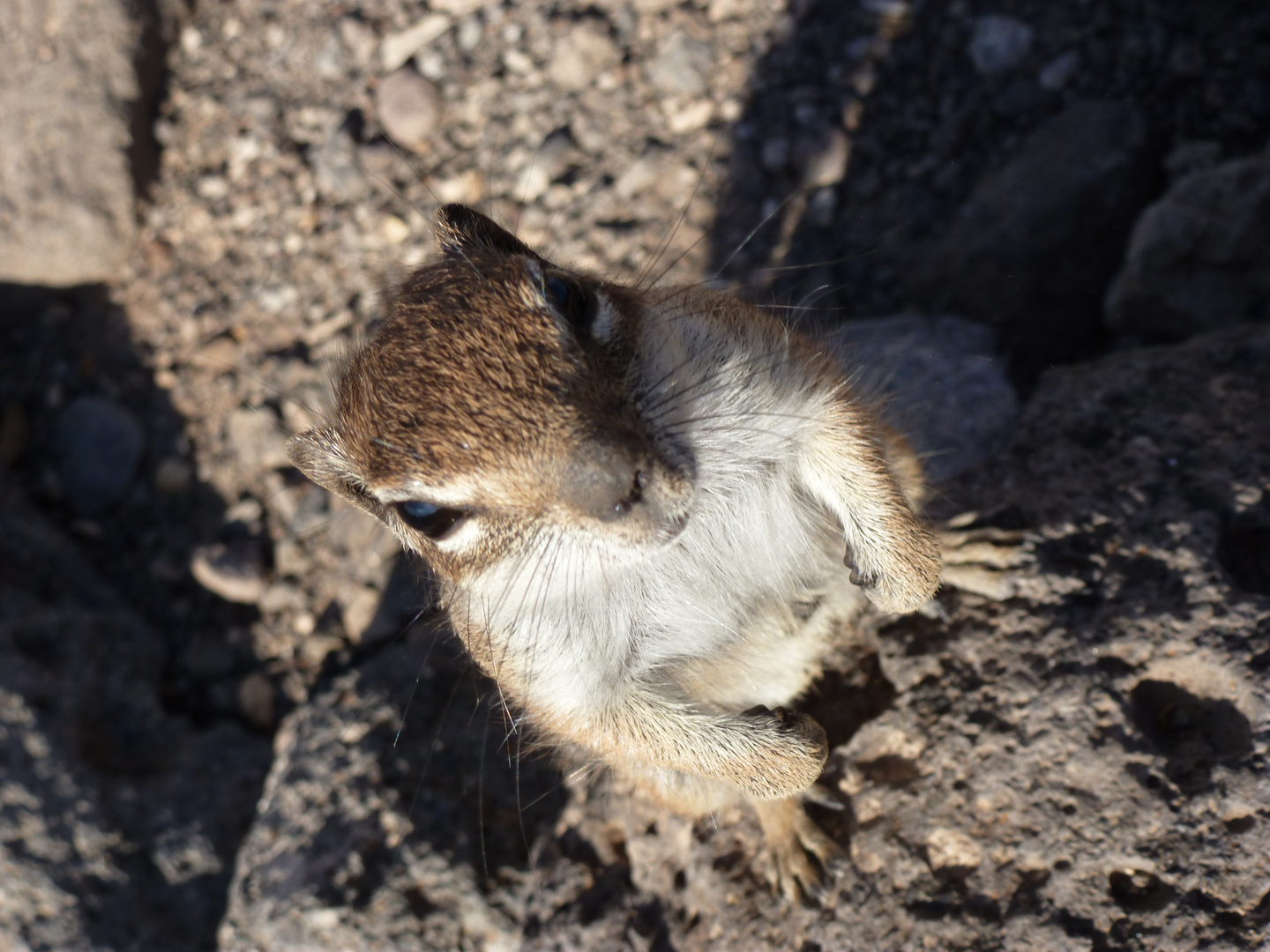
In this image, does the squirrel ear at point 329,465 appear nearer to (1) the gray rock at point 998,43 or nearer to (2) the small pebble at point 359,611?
(2) the small pebble at point 359,611

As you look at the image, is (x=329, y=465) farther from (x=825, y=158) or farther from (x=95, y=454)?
(x=95, y=454)

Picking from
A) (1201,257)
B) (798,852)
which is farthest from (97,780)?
(1201,257)

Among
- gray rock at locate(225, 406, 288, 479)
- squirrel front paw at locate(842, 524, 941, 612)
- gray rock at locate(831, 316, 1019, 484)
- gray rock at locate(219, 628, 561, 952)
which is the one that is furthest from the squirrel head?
gray rock at locate(225, 406, 288, 479)

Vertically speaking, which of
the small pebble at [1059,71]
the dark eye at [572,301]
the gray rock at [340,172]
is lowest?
the dark eye at [572,301]

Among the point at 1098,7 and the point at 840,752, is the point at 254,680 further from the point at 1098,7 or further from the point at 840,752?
the point at 1098,7

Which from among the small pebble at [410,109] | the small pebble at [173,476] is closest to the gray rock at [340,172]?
the small pebble at [410,109]

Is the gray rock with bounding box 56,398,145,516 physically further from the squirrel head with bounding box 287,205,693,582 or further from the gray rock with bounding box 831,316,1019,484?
the gray rock with bounding box 831,316,1019,484
